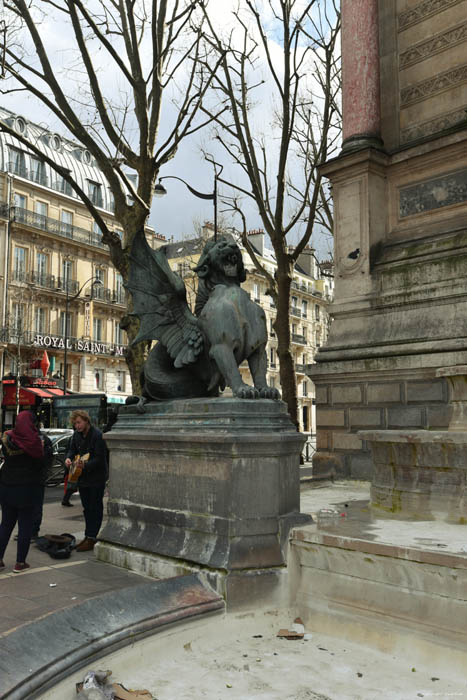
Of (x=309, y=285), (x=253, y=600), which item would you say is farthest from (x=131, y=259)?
(x=309, y=285)

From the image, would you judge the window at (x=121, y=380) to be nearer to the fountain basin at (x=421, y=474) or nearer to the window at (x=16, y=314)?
the window at (x=16, y=314)

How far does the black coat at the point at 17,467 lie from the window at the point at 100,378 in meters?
43.7

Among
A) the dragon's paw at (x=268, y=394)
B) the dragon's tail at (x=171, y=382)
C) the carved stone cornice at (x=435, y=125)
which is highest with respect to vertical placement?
the carved stone cornice at (x=435, y=125)

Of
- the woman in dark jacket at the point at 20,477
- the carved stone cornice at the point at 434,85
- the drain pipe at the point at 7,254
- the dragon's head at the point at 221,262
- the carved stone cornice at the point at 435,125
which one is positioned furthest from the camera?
the drain pipe at the point at 7,254

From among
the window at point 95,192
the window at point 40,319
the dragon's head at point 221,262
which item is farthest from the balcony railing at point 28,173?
the dragon's head at point 221,262

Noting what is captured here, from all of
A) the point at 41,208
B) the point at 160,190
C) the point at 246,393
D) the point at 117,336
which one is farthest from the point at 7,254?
the point at 246,393

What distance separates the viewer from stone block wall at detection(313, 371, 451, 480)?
29.2 feet

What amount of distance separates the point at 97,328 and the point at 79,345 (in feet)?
11.8

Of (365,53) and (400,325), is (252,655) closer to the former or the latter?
(400,325)

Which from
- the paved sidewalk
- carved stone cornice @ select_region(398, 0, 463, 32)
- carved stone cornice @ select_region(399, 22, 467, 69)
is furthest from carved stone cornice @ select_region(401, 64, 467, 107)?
the paved sidewalk

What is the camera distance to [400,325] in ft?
31.3

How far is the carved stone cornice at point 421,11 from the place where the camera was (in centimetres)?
1034

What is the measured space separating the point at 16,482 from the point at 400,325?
6.04 meters

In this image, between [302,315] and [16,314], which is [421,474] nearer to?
[16,314]
